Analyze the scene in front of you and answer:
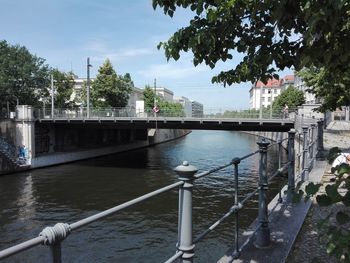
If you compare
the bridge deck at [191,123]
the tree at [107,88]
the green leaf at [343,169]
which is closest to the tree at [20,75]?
the tree at [107,88]

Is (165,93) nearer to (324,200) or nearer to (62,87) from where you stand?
(62,87)

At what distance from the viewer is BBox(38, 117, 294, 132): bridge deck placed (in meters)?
35.8

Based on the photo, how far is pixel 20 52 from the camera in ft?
192

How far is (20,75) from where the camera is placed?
188 feet

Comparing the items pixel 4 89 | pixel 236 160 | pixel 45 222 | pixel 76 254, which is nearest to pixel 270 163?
pixel 45 222

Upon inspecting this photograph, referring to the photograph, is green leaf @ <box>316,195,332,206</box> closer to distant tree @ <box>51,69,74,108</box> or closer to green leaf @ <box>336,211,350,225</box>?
green leaf @ <box>336,211,350,225</box>

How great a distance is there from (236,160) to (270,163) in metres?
38.7

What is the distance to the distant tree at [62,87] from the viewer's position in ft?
219

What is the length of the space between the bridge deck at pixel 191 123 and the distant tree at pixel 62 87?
24579 millimetres

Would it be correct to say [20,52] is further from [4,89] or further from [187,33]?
[187,33]

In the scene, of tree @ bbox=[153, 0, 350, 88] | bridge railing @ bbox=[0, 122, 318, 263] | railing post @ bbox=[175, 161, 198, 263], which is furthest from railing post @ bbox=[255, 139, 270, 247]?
railing post @ bbox=[175, 161, 198, 263]

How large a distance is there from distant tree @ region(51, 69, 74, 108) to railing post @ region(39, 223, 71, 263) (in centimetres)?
6665

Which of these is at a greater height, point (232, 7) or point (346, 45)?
point (232, 7)

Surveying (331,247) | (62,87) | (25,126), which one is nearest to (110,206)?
(331,247)
